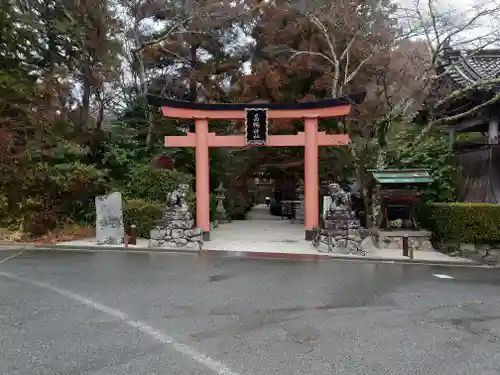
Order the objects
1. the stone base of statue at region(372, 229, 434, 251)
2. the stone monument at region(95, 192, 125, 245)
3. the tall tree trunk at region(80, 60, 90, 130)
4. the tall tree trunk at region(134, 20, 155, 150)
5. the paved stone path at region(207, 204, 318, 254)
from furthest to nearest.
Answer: the tall tree trunk at region(134, 20, 155, 150) < the tall tree trunk at region(80, 60, 90, 130) < the stone monument at region(95, 192, 125, 245) < the stone base of statue at region(372, 229, 434, 251) < the paved stone path at region(207, 204, 318, 254)

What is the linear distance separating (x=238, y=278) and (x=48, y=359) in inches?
173

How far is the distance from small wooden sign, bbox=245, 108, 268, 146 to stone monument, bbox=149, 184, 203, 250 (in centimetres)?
318

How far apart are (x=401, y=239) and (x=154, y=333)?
9171 millimetres

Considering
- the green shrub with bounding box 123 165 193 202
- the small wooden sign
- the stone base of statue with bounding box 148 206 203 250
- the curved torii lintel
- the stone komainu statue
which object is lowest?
the stone base of statue with bounding box 148 206 203 250

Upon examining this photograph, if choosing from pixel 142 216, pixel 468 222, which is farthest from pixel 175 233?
pixel 468 222

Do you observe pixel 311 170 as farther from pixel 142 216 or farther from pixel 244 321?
pixel 244 321

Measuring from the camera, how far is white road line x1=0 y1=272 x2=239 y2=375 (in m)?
3.81

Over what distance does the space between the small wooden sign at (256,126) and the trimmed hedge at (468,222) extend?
19.5 ft

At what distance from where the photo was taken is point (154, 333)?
4672 mm

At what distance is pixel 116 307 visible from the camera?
18.8ft

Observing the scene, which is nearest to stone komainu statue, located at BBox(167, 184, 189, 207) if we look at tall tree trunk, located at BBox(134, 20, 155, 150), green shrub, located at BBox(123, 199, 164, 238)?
green shrub, located at BBox(123, 199, 164, 238)

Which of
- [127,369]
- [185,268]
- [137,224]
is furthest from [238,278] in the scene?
[137,224]

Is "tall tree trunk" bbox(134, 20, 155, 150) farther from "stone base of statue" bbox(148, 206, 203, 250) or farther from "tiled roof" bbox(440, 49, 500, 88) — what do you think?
"tiled roof" bbox(440, 49, 500, 88)

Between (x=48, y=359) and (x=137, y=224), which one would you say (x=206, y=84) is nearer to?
(x=137, y=224)
